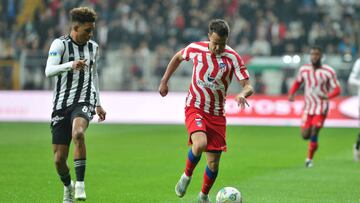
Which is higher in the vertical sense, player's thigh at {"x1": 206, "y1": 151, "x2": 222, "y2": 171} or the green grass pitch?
player's thigh at {"x1": 206, "y1": 151, "x2": 222, "y2": 171}

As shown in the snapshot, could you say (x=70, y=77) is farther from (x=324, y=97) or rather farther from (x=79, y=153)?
(x=324, y=97)

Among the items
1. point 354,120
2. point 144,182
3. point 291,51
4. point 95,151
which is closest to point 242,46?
point 291,51

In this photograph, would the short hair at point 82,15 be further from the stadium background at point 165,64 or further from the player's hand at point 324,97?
the player's hand at point 324,97

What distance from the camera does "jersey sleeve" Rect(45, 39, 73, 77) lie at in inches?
348

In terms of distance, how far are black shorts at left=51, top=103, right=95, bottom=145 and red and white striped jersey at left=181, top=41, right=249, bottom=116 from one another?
4.29 ft

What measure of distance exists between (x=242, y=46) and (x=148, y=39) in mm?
3446

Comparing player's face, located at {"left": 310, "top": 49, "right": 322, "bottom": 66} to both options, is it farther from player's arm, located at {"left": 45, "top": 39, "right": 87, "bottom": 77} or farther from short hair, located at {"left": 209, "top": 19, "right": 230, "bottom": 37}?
player's arm, located at {"left": 45, "top": 39, "right": 87, "bottom": 77}

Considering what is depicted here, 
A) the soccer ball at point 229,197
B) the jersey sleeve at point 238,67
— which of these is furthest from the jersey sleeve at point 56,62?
the soccer ball at point 229,197

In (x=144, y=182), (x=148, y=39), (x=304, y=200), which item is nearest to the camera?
(x=304, y=200)

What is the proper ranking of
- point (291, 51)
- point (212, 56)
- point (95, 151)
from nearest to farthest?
point (212, 56), point (95, 151), point (291, 51)

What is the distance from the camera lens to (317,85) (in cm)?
1583

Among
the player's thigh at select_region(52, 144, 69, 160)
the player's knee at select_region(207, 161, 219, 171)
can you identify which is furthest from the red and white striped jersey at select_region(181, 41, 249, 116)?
the player's thigh at select_region(52, 144, 69, 160)

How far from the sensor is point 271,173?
45.2 feet

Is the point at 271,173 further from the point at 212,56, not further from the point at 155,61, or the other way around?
the point at 155,61
